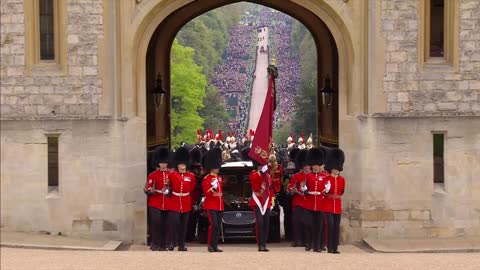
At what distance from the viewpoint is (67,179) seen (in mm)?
19734

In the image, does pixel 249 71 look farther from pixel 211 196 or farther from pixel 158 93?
pixel 211 196

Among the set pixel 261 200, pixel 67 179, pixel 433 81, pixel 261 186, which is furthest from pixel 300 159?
pixel 67 179

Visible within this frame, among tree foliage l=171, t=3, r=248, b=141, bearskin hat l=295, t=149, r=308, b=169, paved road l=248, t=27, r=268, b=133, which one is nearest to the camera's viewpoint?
bearskin hat l=295, t=149, r=308, b=169

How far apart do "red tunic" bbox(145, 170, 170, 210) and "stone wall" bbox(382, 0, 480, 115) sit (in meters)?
4.56

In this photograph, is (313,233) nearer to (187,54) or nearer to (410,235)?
(410,235)

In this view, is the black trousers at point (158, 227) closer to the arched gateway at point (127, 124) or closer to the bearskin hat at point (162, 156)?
the bearskin hat at point (162, 156)

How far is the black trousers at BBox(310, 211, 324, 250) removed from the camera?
18266 millimetres

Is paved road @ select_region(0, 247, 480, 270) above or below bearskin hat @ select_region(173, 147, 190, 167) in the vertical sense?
below

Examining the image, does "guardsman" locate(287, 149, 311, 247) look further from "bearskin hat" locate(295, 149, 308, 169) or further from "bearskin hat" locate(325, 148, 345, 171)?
"bearskin hat" locate(325, 148, 345, 171)

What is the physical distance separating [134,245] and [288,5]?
7.88 m

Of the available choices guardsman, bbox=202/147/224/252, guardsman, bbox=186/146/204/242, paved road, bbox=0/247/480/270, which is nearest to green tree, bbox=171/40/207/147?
guardsman, bbox=186/146/204/242

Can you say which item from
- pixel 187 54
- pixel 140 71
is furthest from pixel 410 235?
pixel 187 54

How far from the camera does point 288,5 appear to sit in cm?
2503

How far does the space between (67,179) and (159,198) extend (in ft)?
7.22
